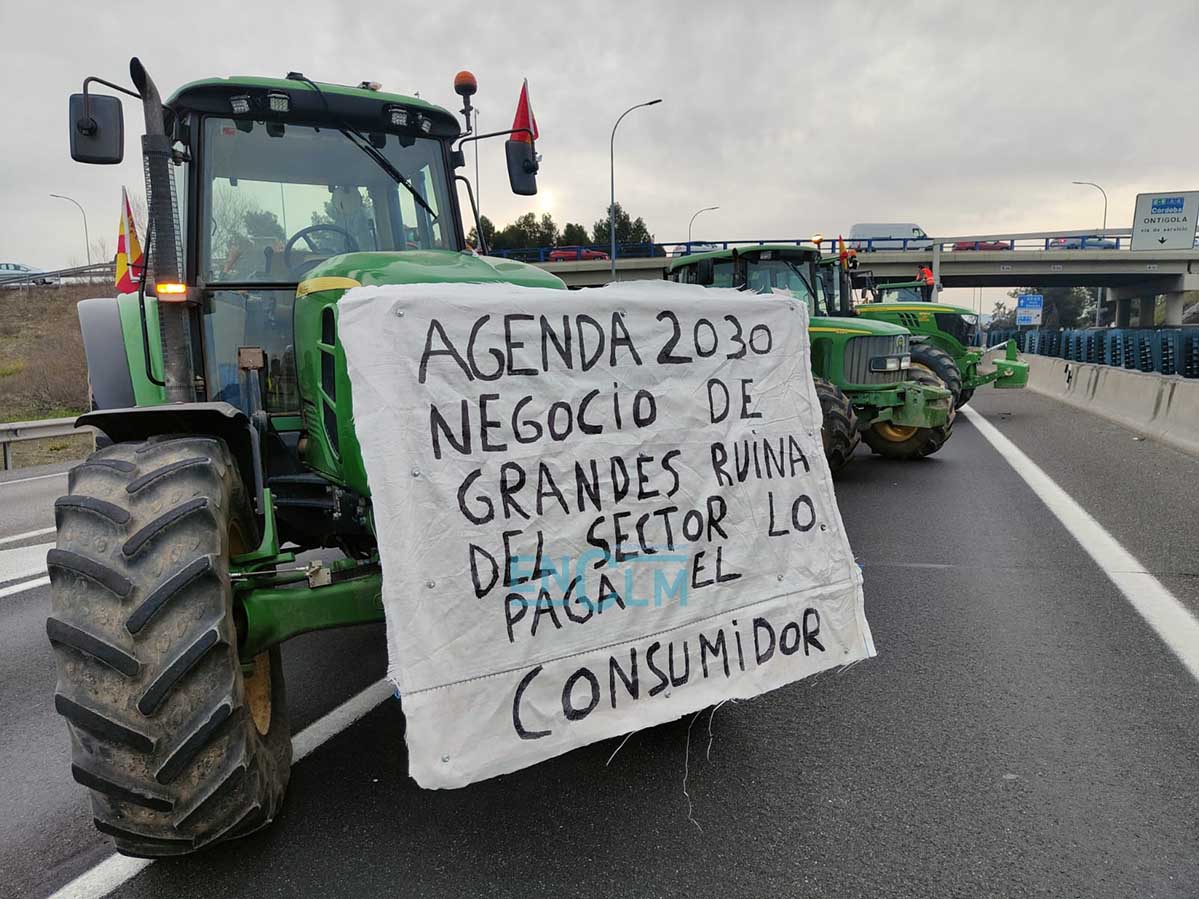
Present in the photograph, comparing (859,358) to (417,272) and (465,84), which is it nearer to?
(465,84)

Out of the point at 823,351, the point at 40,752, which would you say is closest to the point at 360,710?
the point at 40,752

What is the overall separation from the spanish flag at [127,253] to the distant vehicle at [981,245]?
56.4 metres

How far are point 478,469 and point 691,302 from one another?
106 centimetres

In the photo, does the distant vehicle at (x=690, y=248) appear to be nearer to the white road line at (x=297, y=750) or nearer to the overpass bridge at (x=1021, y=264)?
the overpass bridge at (x=1021, y=264)

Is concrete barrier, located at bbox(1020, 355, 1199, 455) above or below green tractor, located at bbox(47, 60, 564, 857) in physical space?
below

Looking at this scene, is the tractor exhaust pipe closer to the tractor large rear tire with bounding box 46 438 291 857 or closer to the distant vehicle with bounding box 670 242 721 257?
the tractor large rear tire with bounding box 46 438 291 857

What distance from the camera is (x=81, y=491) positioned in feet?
8.71

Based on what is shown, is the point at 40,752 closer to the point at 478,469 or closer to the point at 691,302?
the point at 478,469

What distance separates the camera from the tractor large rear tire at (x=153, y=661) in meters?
2.42

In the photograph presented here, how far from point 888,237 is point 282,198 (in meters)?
54.9

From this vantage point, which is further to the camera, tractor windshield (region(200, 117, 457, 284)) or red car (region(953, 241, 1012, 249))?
red car (region(953, 241, 1012, 249))

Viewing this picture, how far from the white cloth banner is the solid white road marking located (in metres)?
5.22

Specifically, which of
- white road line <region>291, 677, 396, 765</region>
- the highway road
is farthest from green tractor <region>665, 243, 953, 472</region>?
white road line <region>291, 677, 396, 765</region>

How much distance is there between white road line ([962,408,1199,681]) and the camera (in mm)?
4574
